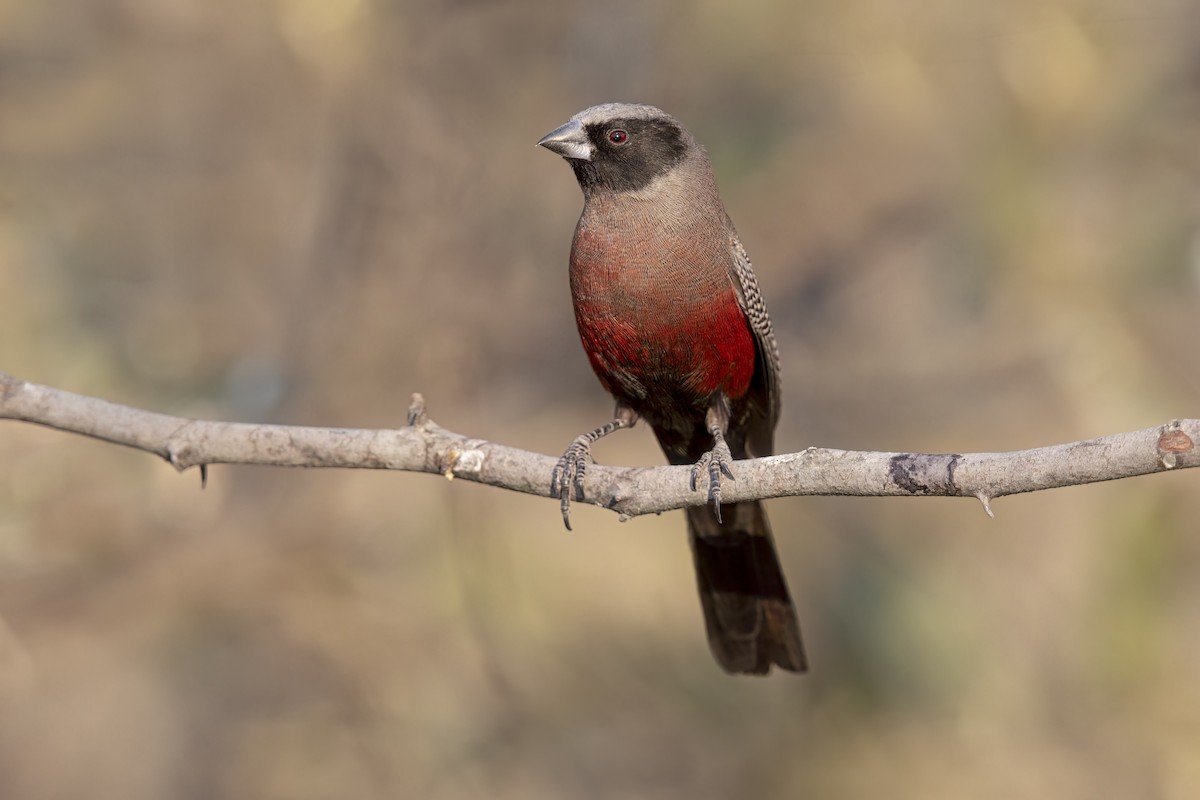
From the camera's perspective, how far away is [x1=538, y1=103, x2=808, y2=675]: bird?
490 centimetres

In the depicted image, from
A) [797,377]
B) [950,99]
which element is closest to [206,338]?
[797,377]

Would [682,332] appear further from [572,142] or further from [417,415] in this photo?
[417,415]

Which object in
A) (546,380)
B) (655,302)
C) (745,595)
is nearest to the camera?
(655,302)

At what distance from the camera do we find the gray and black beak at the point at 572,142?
16.8 feet

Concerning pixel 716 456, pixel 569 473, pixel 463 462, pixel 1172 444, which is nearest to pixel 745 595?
pixel 716 456

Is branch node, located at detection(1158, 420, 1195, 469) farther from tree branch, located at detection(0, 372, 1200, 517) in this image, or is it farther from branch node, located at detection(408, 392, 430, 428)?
branch node, located at detection(408, 392, 430, 428)

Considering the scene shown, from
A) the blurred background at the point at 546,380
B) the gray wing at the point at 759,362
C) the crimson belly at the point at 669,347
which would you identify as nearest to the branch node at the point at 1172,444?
the crimson belly at the point at 669,347

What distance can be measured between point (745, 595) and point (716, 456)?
130 centimetres

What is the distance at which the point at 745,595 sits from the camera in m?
5.71

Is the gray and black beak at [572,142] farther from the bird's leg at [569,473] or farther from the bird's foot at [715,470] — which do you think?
the bird's foot at [715,470]

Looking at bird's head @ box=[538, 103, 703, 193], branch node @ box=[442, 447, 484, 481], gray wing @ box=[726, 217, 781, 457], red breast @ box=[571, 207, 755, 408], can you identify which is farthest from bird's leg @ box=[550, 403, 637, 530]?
bird's head @ box=[538, 103, 703, 193]

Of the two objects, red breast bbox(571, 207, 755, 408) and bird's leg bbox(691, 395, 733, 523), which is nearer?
bird's leg bbox(691, 395, 733, 523)

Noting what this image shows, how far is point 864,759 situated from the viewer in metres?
7.87

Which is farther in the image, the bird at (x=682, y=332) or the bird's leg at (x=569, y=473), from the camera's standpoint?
the bird at (x=682, y=332)
